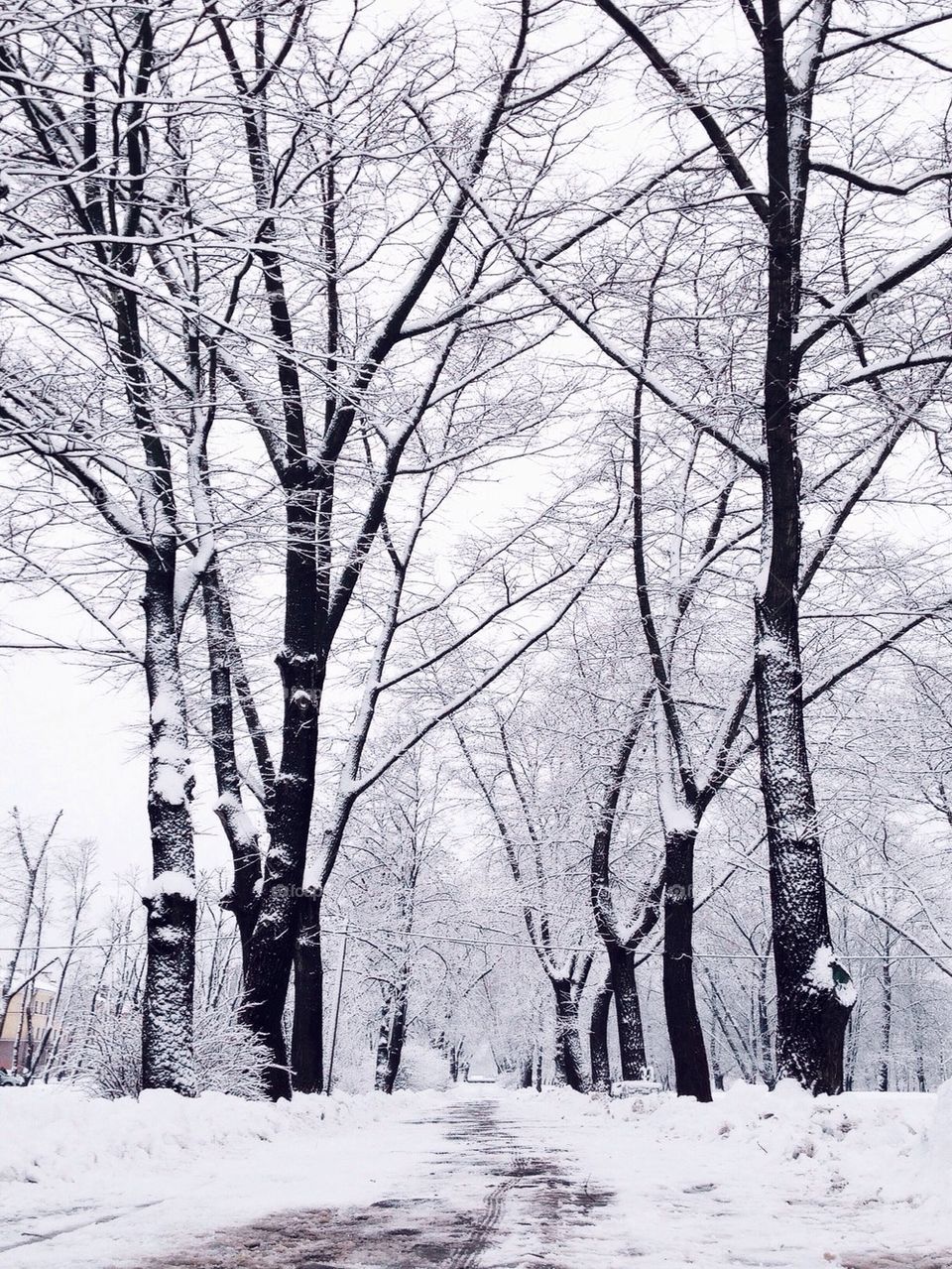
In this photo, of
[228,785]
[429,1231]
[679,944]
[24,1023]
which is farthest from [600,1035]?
[24,1023]

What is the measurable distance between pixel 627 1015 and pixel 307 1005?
24.0 feet

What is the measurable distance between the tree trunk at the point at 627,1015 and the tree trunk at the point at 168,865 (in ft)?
37.3

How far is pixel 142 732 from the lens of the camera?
14.6 meters

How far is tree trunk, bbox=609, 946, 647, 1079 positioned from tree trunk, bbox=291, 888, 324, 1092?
261 inches

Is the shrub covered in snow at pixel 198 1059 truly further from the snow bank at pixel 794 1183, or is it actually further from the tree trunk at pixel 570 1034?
the tree trunk at pixel 570 1034

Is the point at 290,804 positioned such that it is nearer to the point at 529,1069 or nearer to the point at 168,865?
the point at 168,865

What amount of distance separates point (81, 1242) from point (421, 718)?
1856 cm

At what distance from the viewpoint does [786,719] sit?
8500 millimetres

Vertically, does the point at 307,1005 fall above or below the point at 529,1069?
above

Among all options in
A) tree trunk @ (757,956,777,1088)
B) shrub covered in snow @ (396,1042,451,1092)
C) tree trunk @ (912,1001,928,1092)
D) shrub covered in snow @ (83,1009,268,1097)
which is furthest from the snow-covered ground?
tree trunk @ (912,1001,928,1092)

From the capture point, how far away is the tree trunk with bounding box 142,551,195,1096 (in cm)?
807

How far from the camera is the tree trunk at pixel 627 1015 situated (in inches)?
695

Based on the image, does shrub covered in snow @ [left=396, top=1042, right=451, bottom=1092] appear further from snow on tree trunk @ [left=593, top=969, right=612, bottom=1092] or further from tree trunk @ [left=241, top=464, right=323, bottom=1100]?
tree trunk @ [left=241, top=464, right=323, bottom=1100]

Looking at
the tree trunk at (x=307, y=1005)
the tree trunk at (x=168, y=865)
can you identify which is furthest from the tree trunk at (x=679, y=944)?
the tree trunk at (x=168, y=865)
